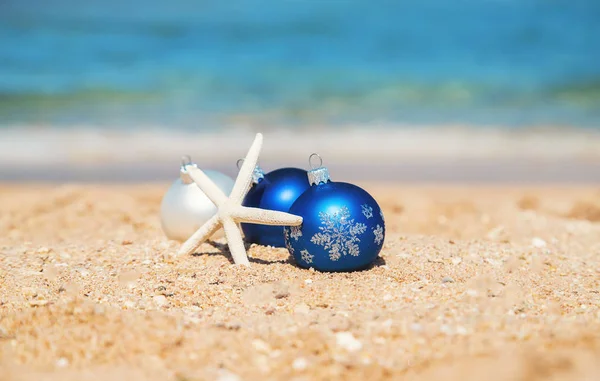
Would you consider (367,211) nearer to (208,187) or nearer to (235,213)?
(235,213)

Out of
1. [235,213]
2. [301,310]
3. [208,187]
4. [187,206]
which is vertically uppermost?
[208,187]

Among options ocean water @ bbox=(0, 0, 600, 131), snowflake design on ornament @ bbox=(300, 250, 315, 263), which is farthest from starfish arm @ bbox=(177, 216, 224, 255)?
ocean water @ bbox=(0, 0, 600, 131)

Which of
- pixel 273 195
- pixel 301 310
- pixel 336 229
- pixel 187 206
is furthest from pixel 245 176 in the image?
pixel 301 310

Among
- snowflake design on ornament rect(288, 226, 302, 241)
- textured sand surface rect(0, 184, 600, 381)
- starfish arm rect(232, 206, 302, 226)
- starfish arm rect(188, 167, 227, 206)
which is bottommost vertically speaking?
textured sand surface rect(0, 184, 600, 381)

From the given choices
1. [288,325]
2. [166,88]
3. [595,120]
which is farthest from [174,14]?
[288,325]

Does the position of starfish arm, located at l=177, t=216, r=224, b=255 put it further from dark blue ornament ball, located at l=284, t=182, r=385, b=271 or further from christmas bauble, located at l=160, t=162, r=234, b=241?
dark blue ornament ball, located at l=284, t=182, r=385, b=271
